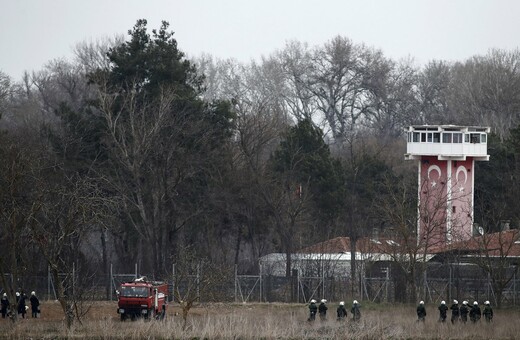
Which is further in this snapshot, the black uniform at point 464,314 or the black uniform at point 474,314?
the black uniform at point 464,314

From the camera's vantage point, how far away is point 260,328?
39344 millimetres

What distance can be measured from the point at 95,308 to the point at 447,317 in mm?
13467

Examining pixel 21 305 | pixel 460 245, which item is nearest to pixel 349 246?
pixel 460 245

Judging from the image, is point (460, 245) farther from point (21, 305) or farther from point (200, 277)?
point (21, 305)

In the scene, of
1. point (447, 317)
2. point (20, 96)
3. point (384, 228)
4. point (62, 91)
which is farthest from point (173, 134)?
point (20, 96)

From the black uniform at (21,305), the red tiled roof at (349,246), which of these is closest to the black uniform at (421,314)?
the red tiled roof at (349,246)

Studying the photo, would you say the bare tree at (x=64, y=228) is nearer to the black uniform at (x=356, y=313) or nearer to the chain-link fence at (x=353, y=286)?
the chain-link fence at (x=353, y=286)

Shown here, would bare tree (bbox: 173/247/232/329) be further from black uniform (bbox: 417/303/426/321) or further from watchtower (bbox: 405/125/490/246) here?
watchtower (bbox: 405/125/490/246)

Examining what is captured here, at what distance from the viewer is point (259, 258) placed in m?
65.1

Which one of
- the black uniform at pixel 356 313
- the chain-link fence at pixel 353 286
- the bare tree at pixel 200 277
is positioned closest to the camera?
the black uniform at pixel 356 313

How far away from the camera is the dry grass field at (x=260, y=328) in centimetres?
3784

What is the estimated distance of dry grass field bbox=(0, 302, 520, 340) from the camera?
124 feet

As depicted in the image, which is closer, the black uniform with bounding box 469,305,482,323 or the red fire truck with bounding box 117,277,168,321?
the black uniform with bounding box 469,305,482,323

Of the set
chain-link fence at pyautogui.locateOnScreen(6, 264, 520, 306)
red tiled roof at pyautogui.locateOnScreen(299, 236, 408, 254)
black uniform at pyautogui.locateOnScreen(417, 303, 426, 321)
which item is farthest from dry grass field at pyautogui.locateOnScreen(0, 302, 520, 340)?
red tiled roof at pyautogui.locateOnScreen(299, 236, 408, 254)
